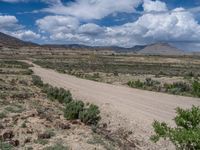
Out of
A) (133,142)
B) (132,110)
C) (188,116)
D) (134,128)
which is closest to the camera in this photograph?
(188,116)

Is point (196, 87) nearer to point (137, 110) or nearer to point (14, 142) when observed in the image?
point (137, 110)

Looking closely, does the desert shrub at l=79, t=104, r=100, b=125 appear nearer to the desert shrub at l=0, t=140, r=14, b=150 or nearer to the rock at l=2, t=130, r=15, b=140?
the rock at l=2, t=130, r=15, b=140

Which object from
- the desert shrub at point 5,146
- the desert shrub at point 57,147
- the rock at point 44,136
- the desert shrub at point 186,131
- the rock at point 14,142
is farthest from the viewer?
the rock at point 44,136

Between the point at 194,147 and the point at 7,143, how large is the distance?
18.6 ft

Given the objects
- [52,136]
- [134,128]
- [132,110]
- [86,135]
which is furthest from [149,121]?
[52,136]

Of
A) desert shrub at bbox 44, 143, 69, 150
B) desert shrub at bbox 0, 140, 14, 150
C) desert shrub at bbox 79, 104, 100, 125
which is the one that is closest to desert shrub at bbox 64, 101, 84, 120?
desert shrub at bbox 79, 104, 100, 125

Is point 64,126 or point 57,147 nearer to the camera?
point 57,147

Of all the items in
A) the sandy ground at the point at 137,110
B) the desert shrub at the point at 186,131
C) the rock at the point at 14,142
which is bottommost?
the sandy ground at the point at 137,110

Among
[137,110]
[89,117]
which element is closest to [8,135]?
[89,117]

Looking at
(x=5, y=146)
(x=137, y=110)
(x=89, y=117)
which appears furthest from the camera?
(x=137, y=110)

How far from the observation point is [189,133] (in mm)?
8523

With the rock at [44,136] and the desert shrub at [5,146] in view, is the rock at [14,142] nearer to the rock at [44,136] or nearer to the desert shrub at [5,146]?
the desert shrub at [5,146]

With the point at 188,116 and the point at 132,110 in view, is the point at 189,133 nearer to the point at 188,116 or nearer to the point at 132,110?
the point at 188,116

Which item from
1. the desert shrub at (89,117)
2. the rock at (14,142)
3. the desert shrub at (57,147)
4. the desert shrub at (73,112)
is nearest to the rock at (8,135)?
the rock at (14,142)
